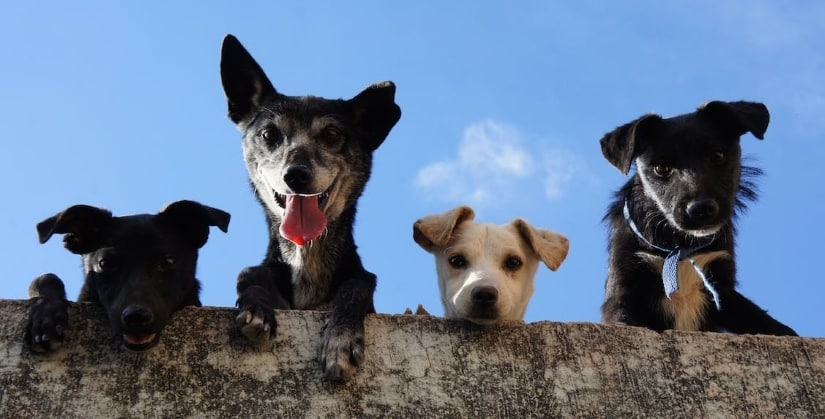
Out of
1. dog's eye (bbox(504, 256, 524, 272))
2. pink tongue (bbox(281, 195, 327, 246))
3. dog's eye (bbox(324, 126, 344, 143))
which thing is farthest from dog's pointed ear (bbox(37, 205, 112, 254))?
dog's eye (bbox(504, 256, 524, 272))

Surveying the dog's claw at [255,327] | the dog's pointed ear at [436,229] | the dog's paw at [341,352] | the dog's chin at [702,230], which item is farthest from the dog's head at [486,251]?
the dog's claw at [255,327]

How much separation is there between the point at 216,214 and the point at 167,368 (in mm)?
945

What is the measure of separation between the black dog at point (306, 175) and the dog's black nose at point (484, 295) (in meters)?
0.61

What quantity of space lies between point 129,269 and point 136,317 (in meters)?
0.44

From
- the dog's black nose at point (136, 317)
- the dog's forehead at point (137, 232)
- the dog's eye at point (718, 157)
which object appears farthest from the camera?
the dog's eye at point (718, 157)

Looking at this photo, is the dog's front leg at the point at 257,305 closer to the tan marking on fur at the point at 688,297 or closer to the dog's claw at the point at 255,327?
the dog's claw at the point at 255,327

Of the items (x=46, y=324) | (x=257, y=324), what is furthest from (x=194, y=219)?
(x=46, y=324)

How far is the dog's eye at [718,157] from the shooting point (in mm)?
6238

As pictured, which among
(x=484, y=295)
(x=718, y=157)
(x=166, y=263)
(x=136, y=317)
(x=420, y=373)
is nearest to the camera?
(x=136, y=317)

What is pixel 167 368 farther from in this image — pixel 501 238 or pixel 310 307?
pixel 501 238

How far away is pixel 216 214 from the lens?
5.13 meters

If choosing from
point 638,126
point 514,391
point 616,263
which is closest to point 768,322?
point 616,263

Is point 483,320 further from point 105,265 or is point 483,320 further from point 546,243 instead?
point 105,265

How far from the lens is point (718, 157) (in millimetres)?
6254
